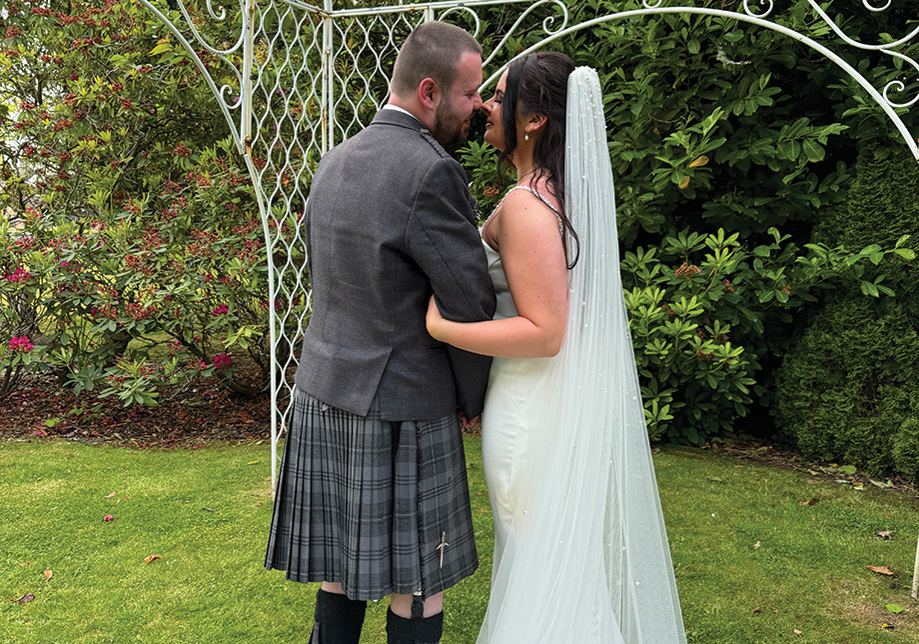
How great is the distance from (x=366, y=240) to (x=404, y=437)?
45cm

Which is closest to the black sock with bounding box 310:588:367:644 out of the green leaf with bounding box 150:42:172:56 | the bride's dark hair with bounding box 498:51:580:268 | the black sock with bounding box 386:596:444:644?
the black sock with bounding box 386:596:444:644

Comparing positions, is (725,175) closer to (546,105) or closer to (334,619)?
(546,105)

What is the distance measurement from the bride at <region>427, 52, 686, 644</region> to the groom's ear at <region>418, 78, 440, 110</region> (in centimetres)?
18

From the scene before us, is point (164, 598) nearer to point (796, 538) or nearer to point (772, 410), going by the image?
point (796, 538)

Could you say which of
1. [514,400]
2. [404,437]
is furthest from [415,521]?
[514,400]

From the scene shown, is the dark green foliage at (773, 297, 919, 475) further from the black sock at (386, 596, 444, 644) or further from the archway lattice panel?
the black sock at (386, 596, 444, 644)

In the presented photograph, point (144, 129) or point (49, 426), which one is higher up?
point (144, 129)

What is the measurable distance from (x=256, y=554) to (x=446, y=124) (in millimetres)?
2100

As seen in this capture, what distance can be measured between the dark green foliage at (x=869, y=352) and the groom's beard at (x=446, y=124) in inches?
115

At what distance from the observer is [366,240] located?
1.45 meters

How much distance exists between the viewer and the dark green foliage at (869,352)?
3.54 m

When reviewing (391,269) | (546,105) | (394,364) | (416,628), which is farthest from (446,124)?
(416,628)

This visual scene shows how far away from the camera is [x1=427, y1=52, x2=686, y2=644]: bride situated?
1.62 meters

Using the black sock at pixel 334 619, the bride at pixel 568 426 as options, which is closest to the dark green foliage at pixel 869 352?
the bride at pixel 568 426
